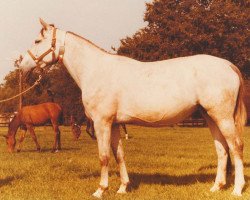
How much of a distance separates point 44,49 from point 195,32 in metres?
37.7

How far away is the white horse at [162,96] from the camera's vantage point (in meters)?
7.50

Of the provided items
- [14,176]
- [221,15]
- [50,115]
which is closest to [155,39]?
[221,15]

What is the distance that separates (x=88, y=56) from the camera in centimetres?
812

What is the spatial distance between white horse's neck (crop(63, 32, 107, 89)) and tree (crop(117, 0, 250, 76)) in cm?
3653

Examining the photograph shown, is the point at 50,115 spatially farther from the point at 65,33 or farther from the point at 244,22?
the point at 244,22

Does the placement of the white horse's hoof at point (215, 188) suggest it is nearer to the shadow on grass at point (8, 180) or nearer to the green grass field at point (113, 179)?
the green grass field at point (113, 179)

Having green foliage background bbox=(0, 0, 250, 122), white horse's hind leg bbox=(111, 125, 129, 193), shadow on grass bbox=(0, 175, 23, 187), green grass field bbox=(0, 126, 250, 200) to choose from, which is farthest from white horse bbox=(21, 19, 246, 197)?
green foliage background bbox=(0, 0, 250, 122)

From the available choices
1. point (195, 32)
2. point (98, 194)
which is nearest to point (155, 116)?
point (98, 194)

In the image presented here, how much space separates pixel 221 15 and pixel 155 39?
7.63m

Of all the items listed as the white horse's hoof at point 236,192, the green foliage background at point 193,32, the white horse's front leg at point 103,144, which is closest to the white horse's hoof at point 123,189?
the white horse's front leg at point 103,144

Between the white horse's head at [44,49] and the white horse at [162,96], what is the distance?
26.7 inches

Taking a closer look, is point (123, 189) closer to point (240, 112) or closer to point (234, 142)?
point (234, 142)

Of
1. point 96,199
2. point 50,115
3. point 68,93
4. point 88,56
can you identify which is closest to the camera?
point 96,199

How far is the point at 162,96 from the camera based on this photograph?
7.53m
